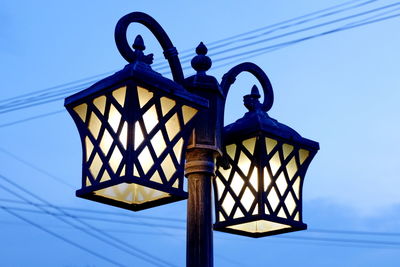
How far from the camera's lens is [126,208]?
16.1 ft

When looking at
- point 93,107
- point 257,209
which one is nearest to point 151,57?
point 93,107

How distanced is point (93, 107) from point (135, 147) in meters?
0.41

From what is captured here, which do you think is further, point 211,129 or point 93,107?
point 211,129

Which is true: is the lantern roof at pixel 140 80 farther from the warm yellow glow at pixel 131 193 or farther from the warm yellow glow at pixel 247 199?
the warm yellow glow at pixel 247 199

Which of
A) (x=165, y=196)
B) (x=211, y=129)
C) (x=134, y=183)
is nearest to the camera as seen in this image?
(x=134, y=183)

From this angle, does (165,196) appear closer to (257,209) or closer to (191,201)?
(191,201)

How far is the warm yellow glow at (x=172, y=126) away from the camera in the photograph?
4.73 m

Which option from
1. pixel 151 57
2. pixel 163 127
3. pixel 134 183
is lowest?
pixel 134 183

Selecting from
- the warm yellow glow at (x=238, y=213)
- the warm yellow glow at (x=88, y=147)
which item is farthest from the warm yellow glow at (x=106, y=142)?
the warm yellow glow at (x=238, y=213)

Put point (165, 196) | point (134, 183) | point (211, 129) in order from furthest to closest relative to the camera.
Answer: point (211, 129)
point (165, 196)
point (134, 183)

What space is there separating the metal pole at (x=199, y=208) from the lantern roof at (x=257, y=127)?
333 mm

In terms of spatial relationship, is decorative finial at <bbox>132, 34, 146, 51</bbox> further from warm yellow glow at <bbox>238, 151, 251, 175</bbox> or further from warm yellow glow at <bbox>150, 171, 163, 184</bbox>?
warm yellow glow at <bbox>238, 151, 251, 175</bbox>

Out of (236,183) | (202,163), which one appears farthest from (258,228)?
(202,163)

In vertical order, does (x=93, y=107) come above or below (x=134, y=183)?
above
